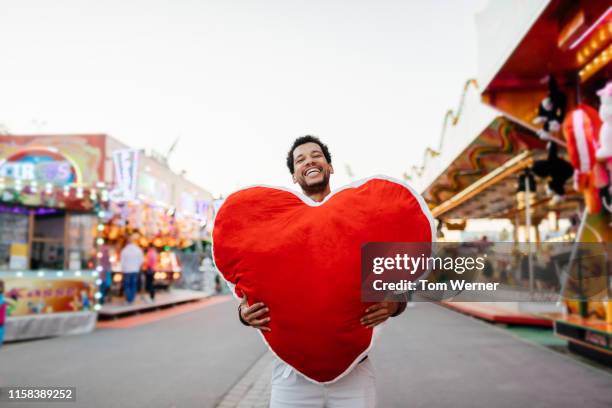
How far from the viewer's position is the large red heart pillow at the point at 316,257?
5.66ft

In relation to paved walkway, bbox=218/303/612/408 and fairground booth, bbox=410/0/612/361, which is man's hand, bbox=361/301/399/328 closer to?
fairground booth, bbox=410/0/612/361

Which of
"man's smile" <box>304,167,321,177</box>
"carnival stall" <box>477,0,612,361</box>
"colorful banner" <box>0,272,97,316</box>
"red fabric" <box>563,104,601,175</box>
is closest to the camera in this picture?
"man's smile" <box>304,167,321,177</box>

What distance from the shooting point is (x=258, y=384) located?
4898mm

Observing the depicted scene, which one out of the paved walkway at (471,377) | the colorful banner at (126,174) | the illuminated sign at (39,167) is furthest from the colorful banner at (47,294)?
the illuminated sign at (39,167)

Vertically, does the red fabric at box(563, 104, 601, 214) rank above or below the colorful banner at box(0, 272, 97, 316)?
above

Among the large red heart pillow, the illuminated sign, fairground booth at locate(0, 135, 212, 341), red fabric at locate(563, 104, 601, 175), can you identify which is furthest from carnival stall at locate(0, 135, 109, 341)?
the illuminated sign

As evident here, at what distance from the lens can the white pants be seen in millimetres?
1848

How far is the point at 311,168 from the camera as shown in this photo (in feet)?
6.74

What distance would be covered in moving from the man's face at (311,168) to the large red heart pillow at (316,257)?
7.9 inches

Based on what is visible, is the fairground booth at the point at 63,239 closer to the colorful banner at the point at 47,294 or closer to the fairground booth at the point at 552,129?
the colorful banner at the point at 47,294

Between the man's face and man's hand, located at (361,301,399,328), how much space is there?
56cm

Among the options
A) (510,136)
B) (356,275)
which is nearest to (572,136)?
(510,136)

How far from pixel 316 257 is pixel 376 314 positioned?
0.95ft

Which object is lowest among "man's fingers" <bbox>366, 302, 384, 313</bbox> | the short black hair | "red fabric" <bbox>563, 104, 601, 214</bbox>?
"man's fingers" <bbox>366, 302, 384, 313</bbox>
